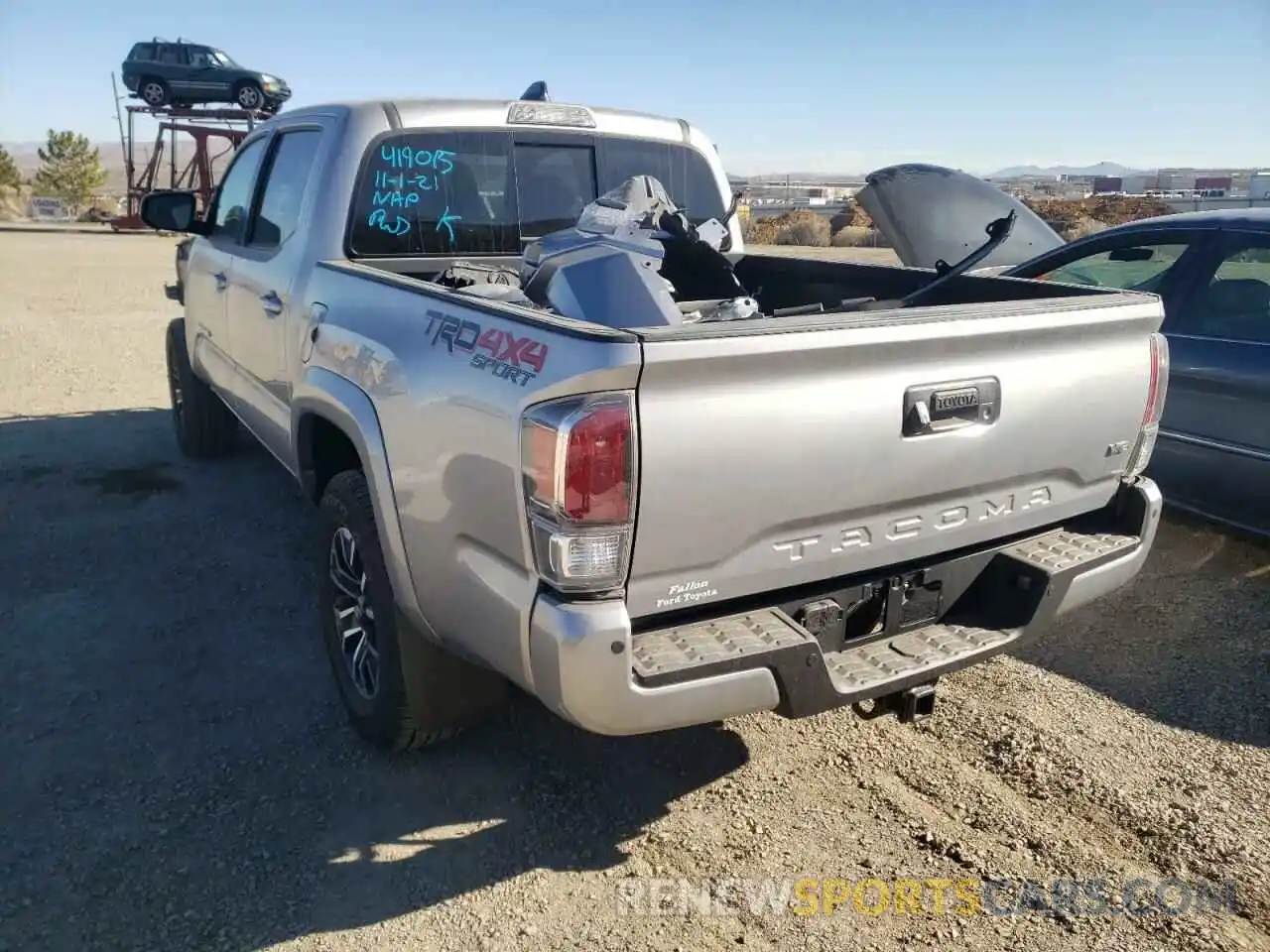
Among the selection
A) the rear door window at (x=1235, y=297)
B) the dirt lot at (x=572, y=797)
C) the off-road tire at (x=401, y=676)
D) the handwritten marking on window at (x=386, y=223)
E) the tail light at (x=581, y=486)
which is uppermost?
the handwritten marking on window at (x=386, y=223)

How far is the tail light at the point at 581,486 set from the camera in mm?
2168

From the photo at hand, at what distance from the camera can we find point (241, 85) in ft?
87.3

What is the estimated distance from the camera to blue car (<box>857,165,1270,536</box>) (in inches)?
185

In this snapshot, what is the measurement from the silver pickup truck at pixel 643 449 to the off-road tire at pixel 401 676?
10mm

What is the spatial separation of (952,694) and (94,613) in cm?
359

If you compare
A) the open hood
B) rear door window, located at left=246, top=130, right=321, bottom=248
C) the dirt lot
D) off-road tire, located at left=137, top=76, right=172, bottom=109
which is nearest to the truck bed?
the dirt lot

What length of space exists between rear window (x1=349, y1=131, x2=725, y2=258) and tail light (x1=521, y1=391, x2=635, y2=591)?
1.94 metres

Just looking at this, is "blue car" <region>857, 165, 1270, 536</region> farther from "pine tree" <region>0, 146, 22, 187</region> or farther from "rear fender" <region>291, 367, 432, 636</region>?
"pine tree" <region>0, 146, 22, 187</region>

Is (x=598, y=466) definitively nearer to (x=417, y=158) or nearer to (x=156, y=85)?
(x=417, y=158)

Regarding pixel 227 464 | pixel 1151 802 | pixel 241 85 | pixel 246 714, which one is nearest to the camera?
pixel 1151 802

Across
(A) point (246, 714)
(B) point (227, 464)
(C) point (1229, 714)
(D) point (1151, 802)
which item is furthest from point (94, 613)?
(C) point (1229, 714)

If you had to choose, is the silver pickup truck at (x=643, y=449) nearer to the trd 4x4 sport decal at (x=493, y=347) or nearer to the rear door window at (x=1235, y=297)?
the trd 4x4 sport decal at (x=493, y=347)

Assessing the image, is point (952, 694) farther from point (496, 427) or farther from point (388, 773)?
point (496, 427)

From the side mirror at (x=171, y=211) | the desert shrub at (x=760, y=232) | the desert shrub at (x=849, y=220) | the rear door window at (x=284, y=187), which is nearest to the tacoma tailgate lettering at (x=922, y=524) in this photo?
the rear door window at (x=284, y=187)
